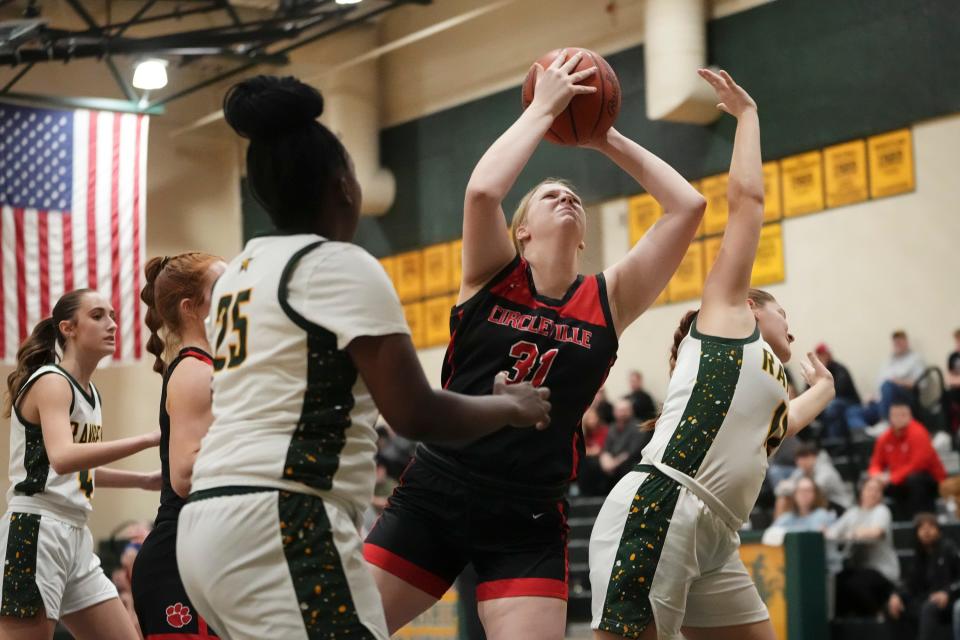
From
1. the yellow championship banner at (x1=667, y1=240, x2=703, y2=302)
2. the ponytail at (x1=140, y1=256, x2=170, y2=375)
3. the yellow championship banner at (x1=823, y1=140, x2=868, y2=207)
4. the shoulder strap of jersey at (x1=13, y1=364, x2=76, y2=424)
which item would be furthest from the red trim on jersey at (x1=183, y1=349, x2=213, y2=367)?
the yellow championship banner at (x1=667, y1=240, x2=703, y2=302)

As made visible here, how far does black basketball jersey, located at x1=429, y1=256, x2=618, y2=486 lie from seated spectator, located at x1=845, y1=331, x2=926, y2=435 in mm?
9156

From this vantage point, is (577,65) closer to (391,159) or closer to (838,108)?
(838,108)

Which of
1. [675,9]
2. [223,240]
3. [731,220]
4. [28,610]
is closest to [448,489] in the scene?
[731,220]

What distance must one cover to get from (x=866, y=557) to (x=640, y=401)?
16.1 ft

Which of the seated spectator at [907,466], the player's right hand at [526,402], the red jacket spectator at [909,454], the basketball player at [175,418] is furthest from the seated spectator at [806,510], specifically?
the player's right hand at [526,402]

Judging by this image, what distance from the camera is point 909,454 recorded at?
37.2 feet

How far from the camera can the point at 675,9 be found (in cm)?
1482

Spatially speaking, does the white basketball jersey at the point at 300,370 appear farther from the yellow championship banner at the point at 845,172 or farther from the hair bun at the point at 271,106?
the yellow championship banner at the point at 845,172

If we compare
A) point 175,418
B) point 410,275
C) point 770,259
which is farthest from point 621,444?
point 175,418

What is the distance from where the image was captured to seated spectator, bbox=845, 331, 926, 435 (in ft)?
40.9

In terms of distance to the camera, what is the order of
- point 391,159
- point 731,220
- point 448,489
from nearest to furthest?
point 448,489
point 731,220
point 391,159

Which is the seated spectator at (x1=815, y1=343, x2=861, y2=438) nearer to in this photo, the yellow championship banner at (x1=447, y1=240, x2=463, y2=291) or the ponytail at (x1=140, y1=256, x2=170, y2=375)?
the yellow championship banner at (x1=447, y1=240, x2=463, y2=291)

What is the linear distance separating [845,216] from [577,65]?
1036cm

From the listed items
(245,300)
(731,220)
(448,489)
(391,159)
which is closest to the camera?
(245,300)
